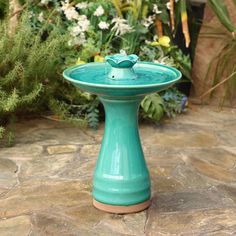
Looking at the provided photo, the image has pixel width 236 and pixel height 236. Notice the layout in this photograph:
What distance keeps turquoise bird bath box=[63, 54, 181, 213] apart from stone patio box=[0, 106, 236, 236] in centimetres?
9

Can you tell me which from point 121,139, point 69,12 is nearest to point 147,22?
point 69,12

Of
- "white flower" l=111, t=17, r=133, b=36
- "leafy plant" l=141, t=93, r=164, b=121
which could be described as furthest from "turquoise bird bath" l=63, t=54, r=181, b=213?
"white flower" l=111, t=17, r=133, b=36

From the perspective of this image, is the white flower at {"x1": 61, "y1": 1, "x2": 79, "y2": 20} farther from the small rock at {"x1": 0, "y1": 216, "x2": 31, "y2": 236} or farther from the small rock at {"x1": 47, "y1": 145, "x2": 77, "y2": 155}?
the small rock at {"x1": 0, "y1": 216, "x2": 31, "y2": 236}

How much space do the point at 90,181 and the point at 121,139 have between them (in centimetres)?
58

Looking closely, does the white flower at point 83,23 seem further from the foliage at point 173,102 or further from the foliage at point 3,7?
the foliage at point 173,102

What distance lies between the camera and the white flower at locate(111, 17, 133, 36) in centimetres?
432

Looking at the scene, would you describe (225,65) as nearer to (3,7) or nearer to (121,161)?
(3,7)

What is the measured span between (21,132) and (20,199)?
122 cm

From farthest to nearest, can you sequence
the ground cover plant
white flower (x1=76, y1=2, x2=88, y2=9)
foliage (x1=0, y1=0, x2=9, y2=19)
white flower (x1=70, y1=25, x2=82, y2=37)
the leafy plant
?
foliage (x1=0, y1=0, x2=9, y2=19)
white flower (x1=76, y1=2, x2=88, y2=9)
white flower (x1=70, y1=25, x2=82, y2=37)
the leafy plant
the ground cover plant

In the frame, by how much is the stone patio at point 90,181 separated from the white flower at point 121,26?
77cm

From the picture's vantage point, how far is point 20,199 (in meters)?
2.97

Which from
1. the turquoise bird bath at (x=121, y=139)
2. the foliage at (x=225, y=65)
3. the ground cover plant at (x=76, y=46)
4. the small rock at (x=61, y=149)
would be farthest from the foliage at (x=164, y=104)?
the turquoise bird bath at (x=121, y=139)

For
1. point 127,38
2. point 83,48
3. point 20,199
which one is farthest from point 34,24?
point 20,199

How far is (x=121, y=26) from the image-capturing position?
4.31m
